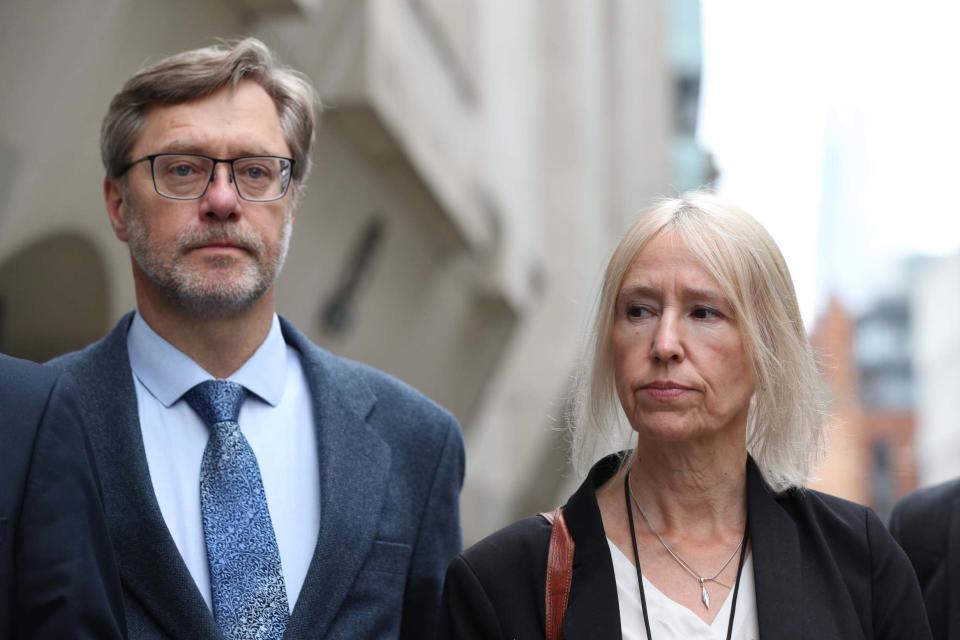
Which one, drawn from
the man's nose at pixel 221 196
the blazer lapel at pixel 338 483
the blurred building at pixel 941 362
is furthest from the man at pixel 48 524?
the blurred building at pixel 941 362

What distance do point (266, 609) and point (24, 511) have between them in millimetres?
834

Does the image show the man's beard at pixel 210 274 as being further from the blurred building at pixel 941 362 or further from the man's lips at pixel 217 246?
the blurred building at pixel 941 362

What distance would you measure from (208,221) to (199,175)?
0.44 ft

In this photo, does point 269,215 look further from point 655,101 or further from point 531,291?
point 655,101

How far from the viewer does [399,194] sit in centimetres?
1147

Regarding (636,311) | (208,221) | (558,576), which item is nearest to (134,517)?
(208,221)

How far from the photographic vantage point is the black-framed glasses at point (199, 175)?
3969 mm

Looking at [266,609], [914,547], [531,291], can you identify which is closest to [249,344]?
[266,609]

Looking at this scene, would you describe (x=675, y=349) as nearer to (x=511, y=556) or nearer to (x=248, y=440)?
(x=511, y=556)

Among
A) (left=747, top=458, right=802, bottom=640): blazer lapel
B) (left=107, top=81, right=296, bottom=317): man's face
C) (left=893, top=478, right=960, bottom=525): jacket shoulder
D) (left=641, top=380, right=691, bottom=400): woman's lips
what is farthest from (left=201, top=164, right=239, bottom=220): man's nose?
(left=893, top=478, right=960, bottom=525): jacket shoulder

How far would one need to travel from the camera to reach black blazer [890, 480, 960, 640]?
4.20 meters

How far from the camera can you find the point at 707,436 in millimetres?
3516

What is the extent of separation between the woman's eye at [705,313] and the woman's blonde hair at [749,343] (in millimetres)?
43

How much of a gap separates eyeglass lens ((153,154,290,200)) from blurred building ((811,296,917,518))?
11313 centimetres
